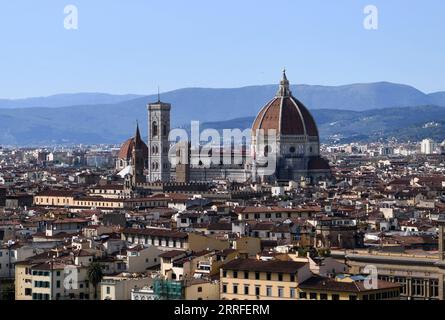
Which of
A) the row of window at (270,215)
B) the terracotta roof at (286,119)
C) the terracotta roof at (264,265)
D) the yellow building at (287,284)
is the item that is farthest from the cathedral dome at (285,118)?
the yellow building at (287,284)

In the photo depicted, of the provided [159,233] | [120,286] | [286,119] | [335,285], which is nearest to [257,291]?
[335,285]

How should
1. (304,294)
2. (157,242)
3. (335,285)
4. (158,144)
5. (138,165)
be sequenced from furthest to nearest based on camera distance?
(158,144) < (138,165) < (157,242) < (304,294) < (335,285)

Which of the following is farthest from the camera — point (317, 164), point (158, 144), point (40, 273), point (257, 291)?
point (317, 164)

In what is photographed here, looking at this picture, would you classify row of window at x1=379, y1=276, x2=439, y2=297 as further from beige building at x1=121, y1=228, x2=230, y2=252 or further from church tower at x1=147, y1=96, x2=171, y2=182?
church tower at x1=147, y1=96, x2=171, y2=182

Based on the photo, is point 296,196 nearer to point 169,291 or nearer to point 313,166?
point 313,166

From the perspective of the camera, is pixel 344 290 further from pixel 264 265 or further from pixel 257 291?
pixel 264 265

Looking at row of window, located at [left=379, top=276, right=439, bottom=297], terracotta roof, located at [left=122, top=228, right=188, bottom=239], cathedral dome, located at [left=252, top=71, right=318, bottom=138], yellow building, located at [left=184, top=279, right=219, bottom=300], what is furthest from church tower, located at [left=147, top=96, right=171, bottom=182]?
yellow building, located at [left=184, top=279, right=219, bottom=300]

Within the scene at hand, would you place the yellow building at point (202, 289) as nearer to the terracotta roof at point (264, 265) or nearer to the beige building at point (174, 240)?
the terracotta roof at point (264, 265)
